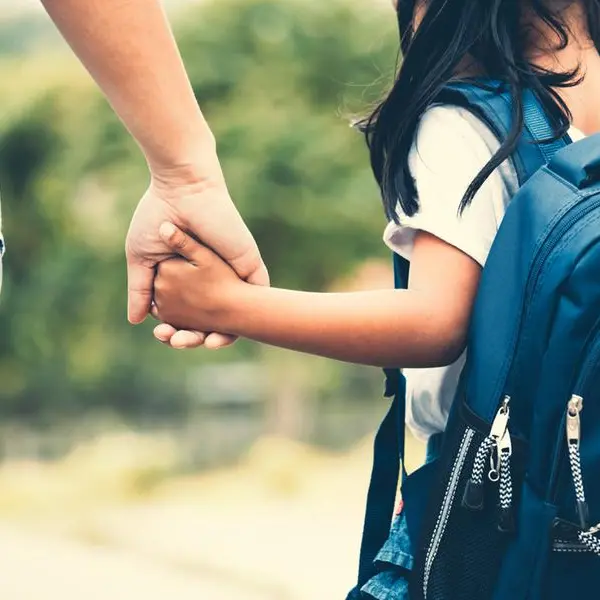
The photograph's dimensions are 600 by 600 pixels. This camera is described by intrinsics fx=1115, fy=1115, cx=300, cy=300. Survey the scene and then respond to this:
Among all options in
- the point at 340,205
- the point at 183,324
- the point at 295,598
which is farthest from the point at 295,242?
the point at 183,324

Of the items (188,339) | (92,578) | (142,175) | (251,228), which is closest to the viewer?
(188,339)

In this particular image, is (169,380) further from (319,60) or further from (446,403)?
(446,403)

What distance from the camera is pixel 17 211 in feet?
19.4

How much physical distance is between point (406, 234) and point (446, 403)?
0.60 ft

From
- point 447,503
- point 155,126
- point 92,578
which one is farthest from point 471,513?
point 92,578

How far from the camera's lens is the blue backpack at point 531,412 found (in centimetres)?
97

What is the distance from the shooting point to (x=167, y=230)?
1.14 m

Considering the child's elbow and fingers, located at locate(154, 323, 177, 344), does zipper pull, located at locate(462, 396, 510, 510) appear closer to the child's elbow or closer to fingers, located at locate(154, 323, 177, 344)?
the child's elbow

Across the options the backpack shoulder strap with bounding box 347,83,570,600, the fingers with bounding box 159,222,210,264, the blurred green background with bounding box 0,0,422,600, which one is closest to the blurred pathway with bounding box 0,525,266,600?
the blurred green background with bounding box 0,0,422,600

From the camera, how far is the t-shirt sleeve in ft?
3.44

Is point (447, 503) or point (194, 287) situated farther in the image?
point (194, 287)

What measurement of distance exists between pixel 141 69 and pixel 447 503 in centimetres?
50

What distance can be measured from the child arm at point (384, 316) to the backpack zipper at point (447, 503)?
9cm

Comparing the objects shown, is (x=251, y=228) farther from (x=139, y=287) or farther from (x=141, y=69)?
(x=141, y=69)
